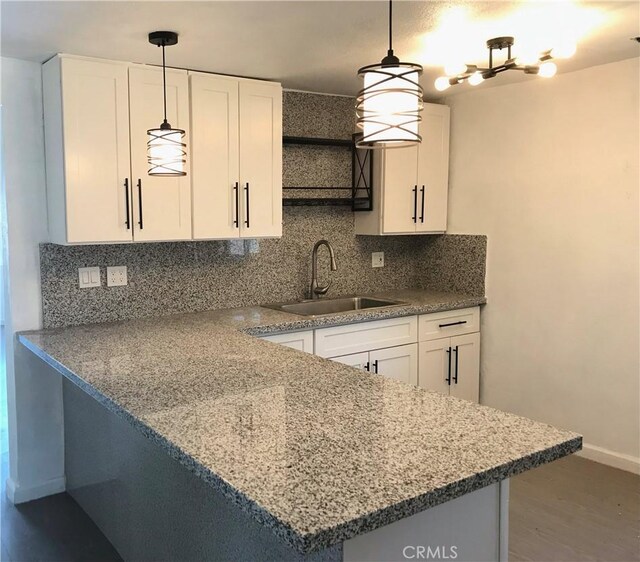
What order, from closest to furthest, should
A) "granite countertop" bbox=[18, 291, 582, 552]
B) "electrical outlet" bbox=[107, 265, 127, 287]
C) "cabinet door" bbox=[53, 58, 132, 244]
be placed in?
"granite countertop" bbox=[18, 291, 582, 552]
"cabinet door" bbox=[53, 58, 132, 244]
"electrical outlet" bbox=[107, 265, 127, 287]

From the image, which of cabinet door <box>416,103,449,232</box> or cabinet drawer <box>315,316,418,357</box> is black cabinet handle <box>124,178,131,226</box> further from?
cabinet door <box>416,103,449,232</box>

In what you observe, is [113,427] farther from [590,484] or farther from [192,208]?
[590,484]

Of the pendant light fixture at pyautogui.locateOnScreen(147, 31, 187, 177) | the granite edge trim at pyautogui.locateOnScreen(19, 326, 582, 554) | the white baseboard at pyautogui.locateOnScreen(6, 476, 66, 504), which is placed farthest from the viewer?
the white baseboard at pyautogui.locateOnScreen(6, 476, 66, 504)

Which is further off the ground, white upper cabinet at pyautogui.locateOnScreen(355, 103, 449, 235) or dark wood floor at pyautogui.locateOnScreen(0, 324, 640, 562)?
white upper cabinet at pyautogui.locateOnScreen(355, 103, 449, 235)

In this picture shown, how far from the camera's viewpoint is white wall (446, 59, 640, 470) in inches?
132

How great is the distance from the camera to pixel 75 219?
2.88m

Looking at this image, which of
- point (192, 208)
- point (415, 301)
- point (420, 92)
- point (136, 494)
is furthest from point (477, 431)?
point (415, 301)

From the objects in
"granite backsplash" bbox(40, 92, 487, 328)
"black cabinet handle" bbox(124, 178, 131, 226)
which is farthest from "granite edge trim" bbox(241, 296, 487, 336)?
"black cabinet handle" bbox(124, 178, 131, 226)

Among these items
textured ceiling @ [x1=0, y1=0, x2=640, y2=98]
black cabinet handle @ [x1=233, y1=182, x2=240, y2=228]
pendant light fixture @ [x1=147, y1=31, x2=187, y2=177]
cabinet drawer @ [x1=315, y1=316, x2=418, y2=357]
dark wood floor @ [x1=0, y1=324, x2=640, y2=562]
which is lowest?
dark wood floor @ [x1=0, y1=324, x2=640, y2=562]

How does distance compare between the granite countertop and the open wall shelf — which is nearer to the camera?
the granite countertop

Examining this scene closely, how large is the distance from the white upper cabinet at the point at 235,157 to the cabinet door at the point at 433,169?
42.9 inches

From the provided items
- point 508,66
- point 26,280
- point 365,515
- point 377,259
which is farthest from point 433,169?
point 365,515

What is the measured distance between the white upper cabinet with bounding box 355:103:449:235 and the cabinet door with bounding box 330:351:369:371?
89cm

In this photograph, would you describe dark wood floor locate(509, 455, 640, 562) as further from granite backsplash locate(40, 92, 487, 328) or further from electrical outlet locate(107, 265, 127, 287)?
→ electrical outlet locate(107, 265, 127, 287)
